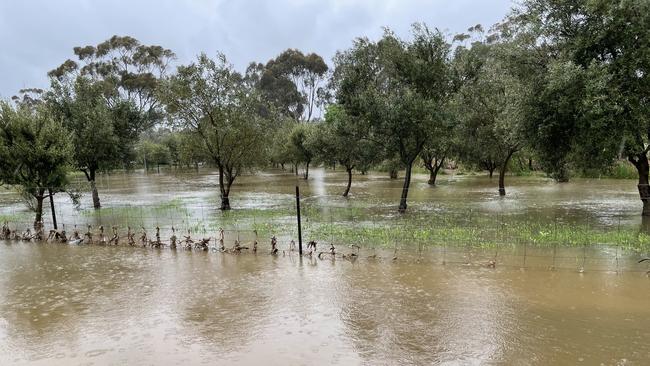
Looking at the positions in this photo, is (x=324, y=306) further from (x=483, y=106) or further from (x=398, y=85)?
(x=483, y=106)

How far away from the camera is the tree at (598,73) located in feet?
57.9

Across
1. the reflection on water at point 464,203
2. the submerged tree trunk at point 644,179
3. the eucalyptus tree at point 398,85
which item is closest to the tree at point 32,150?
the reflection on water at point 464,203

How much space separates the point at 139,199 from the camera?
3881cm

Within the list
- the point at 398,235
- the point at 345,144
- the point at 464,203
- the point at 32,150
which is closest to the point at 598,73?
the point at 398,235

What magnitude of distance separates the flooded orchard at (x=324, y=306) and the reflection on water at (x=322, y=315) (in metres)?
0.04

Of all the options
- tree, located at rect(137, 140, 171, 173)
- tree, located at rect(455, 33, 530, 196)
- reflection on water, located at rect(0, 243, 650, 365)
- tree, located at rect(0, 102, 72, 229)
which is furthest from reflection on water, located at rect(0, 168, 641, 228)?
tree, located at rect(137, 140, 171, 173)

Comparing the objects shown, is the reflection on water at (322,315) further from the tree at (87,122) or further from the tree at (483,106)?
the tree at (87,122)

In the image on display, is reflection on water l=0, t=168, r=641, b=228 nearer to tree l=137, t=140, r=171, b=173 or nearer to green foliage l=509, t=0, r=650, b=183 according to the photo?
green foliage l=509, t=0, r=650, b=183

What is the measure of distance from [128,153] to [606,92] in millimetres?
30554

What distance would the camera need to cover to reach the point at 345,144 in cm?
3541

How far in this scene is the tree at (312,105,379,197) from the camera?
29.0 meters

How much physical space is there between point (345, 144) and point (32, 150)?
20.7 m

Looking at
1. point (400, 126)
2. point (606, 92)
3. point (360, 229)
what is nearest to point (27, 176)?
point (360, 229)

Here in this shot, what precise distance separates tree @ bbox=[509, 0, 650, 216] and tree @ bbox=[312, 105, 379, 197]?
1137 centimetres
